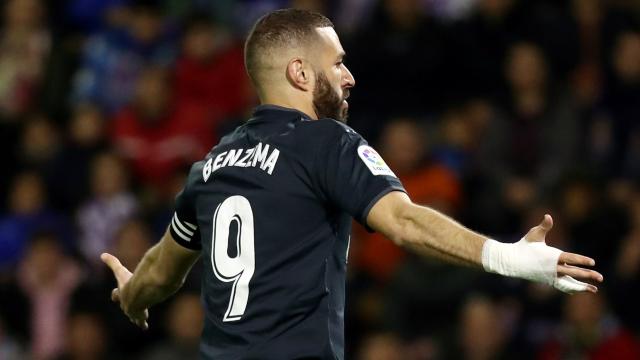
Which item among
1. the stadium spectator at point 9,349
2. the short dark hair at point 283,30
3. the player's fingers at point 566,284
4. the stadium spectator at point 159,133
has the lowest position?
the stadium spectator at point 9,349

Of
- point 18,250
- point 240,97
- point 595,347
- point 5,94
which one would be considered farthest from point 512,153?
point 5,94

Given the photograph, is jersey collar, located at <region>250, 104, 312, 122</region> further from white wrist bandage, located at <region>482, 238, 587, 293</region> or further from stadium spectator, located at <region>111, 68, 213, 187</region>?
stadium spectator, located at <region>111, 68, 213, 187</region>

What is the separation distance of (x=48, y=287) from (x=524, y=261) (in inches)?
281

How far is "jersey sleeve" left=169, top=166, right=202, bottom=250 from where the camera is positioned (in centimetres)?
456

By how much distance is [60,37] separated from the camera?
42.0ft

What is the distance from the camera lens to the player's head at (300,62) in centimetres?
437

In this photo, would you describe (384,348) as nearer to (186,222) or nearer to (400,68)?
(400,68)

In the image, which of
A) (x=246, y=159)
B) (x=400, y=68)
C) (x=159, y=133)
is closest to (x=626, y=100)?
(x=400, y=68)

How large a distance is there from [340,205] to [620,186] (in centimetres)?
534

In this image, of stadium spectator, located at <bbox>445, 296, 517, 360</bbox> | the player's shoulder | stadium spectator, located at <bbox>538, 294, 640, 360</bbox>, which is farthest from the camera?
stadium spectator, located at <bbox>445, 296, 517, 360</bbox>

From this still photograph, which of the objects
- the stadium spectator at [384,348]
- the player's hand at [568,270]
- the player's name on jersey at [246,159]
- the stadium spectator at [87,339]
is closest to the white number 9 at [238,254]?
the player's name on jersey at [246,159]

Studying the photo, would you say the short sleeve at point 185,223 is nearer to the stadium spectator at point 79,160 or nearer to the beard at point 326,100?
the beard at point 326,100

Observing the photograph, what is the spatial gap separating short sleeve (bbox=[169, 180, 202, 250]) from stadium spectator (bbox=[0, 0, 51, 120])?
25.6 ft

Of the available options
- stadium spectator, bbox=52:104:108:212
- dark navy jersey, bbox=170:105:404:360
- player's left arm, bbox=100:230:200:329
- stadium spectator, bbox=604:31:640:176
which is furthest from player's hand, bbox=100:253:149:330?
stadium spectator, bbox=52:104:108:212
